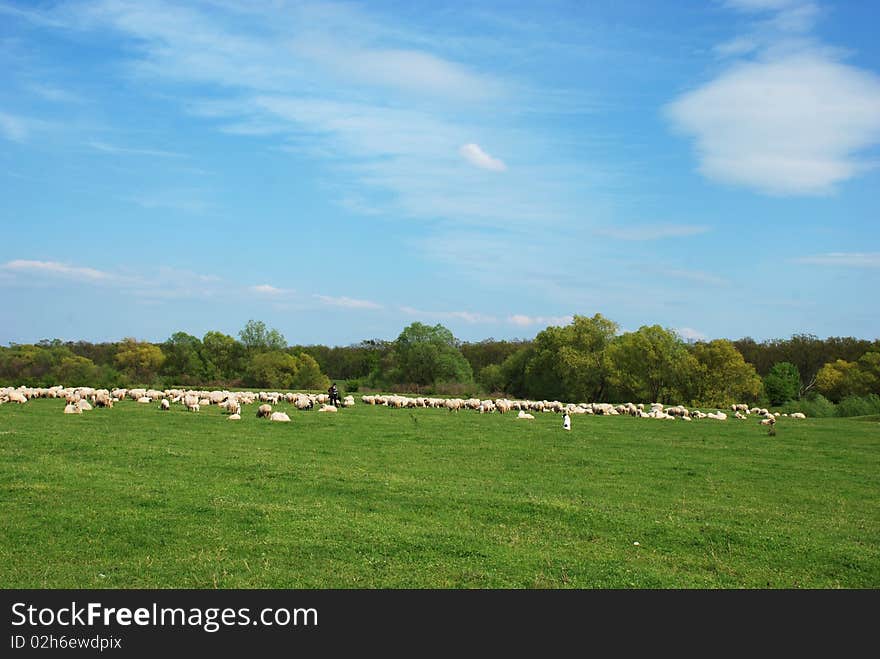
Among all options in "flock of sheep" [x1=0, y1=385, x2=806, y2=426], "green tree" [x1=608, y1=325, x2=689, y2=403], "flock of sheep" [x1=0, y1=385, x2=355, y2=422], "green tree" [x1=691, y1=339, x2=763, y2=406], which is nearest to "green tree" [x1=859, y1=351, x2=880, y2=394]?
"green tree" [x1=691, y1=339, x2=763, y2=406]

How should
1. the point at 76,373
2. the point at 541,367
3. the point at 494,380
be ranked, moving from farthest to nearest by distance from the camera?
the point at 494,380 < the point at 541,367 < the point at 76,373

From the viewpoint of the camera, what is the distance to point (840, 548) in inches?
469

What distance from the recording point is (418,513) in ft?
44.4

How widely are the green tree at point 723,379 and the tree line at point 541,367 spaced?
10cm

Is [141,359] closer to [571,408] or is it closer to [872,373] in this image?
[571,408]

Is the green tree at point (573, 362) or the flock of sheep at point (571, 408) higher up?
the green tree at point (573, 362)

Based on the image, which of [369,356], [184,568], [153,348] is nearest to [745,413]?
[184,568]

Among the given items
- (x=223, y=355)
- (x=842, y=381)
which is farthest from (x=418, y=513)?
(x=223, y=355)

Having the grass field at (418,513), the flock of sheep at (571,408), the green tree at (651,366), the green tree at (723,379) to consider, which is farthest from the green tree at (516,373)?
the grass field at (418,513)

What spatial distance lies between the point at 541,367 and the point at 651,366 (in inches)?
679

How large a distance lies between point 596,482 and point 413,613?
10886 millimetres

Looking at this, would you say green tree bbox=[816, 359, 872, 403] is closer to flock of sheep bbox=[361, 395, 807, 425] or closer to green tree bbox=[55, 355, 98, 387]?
flock of sheep bbox=[361, 395, 807, 425]

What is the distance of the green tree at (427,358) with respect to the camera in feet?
312

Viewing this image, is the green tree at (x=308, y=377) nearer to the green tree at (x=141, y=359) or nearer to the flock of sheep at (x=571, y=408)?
the green tree at (x=141, y=359)
